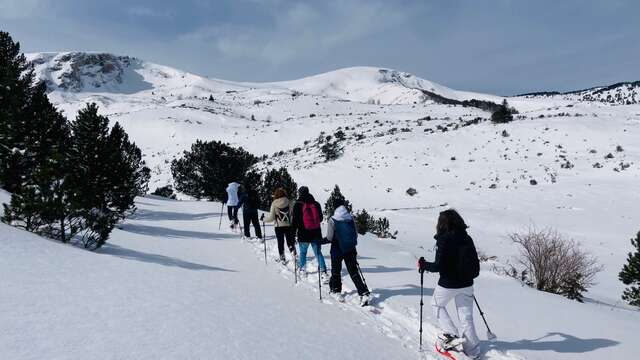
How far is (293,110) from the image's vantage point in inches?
4764

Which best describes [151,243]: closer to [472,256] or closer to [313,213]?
[313,213]

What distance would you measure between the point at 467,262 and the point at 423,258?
56 centimetres

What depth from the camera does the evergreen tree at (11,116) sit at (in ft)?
52.1

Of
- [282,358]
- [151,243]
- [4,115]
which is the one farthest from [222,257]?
[4,115]

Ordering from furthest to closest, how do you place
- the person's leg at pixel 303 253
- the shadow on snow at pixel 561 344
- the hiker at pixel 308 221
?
the person's leg at pixel 303 253
the hiker at pixel 308 221
the shadow on snow at pixel 561 344

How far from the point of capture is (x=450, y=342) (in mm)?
6090

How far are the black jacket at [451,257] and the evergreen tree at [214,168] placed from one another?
84.9 feet

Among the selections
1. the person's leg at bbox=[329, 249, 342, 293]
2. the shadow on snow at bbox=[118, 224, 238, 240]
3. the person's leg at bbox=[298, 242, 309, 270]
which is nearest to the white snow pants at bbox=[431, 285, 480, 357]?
the person's leg at bbox=[329, 249, 342, 293]

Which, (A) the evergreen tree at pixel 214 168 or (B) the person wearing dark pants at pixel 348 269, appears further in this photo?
(A) the evergreen tree at pixel 214 168

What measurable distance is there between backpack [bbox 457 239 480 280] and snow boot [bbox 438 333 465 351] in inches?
32.9

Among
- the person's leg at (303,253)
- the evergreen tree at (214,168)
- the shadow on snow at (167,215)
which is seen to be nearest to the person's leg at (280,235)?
the person's leg at (303,253)

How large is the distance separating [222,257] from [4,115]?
10128 millimetres

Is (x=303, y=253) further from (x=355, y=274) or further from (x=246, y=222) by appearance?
(x=246, y=222)

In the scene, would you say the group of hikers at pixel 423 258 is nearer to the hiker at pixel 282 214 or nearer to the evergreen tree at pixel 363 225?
the hiker at pixel 282 214
